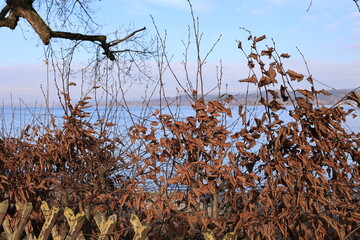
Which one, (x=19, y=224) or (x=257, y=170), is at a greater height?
(x=257, y=170)

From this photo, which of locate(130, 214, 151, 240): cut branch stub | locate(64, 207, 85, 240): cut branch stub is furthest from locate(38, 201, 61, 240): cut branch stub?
locate(130, 214, 151, 240): cut branch stub

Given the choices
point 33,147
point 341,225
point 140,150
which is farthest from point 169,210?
point 33,147

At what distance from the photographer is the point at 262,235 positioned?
3121mm

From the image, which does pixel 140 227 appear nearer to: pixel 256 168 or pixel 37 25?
pixel 256 168

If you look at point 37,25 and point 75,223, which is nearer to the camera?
point 75,223

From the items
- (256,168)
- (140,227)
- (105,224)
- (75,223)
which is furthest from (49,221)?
(256,168)

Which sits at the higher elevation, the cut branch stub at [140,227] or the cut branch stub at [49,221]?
the cut branch stub at [140,227]

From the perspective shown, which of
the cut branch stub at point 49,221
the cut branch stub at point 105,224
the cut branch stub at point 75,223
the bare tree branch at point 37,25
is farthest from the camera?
the bare tree branch at point 37,25

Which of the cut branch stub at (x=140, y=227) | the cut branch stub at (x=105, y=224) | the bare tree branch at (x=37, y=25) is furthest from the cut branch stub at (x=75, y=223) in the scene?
the bare tree branch at (x=37, y=25)

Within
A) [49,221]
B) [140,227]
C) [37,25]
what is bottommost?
[49,221]

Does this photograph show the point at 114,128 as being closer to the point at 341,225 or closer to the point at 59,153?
the point at 59,153

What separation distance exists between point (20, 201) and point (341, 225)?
3.10 metres

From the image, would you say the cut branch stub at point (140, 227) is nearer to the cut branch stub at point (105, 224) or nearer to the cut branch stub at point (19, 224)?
the cut branch stub at point (105, 224)

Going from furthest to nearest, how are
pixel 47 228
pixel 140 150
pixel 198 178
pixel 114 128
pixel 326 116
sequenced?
pixel 114 128 → pixel 47 228 → pixel 140 150 → pixel 198 178 → pixel 326 116
